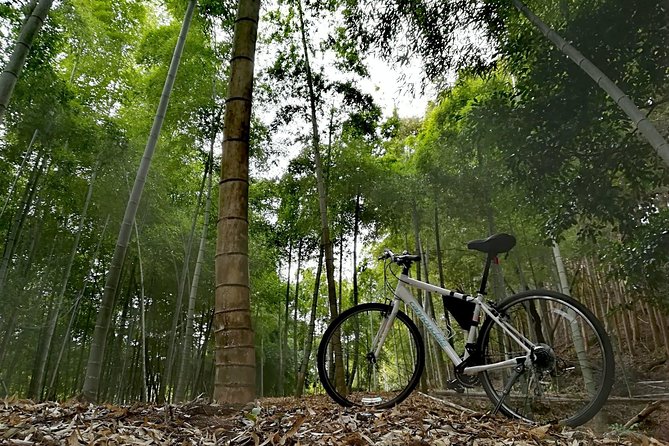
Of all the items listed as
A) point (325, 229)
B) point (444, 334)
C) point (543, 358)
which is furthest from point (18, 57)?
point (543, 358)

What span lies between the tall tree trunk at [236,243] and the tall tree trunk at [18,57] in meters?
1.75

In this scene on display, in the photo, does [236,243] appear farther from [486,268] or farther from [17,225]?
[17,225]

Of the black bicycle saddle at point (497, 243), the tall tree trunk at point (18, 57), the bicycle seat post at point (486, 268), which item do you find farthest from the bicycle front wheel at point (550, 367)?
the tall tree trunk at point (18, 57)

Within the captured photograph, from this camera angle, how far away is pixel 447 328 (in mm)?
2168

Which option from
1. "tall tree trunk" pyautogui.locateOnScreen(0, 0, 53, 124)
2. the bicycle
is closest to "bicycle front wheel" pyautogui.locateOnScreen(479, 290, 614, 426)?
the bicycle

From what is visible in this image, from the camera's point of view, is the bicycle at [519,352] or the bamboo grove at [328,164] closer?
the bicycle at [519,352]

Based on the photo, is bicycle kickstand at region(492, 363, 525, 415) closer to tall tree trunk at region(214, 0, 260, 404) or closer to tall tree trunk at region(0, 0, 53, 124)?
tall tree trunk at region(214, 0, 260, 404)

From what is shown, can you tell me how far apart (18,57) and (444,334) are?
10.6 ft

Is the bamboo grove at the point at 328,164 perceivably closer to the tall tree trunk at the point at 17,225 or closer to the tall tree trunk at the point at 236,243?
the tall tree trunk at the point at 17,225

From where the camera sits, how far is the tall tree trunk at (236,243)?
1522mm

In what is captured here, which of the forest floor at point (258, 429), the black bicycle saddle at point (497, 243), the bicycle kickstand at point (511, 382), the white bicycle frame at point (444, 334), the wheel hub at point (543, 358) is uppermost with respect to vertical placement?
the black bicycle saddle at point (497, 243)

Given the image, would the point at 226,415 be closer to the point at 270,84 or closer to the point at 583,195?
the point at 583,195

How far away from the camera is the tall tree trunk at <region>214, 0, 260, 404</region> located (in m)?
1.52

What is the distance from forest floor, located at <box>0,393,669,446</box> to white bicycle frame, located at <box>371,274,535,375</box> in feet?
0.81
